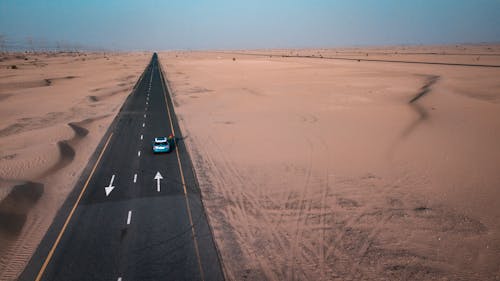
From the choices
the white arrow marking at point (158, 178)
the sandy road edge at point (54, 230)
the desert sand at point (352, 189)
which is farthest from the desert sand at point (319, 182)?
the white arrow marking at point (158, 178)

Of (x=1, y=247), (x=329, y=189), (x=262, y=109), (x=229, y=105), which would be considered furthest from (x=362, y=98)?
(x=1, y=247)

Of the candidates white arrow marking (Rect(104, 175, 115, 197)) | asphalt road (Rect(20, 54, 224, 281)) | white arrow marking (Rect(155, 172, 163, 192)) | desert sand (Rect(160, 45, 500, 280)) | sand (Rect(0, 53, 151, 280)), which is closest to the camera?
asphalt road (Rect(20, 54, 224, 281))

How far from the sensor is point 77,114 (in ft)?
125

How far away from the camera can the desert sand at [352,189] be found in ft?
40.2

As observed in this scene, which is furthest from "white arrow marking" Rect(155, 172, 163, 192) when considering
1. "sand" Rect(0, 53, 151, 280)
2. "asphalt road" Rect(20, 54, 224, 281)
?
"sand" Rect(0, 53, 151, 280)

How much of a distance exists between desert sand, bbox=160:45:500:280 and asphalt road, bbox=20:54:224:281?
1052mm

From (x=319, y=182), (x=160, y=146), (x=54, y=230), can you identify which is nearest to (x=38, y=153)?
(x=160, y=146)

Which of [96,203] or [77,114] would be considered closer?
[96,203]

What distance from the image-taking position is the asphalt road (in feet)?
37.9

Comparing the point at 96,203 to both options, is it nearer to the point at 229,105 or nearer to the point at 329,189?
the point at 329,189

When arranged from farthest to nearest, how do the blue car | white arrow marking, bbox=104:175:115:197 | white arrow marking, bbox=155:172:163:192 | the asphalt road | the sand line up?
1. the blue car
2. white arrow marking, bbox=155:172:163:192
3. white arrow marking, bbox=104:175:115:197
4. the sand
5. the asphalt road

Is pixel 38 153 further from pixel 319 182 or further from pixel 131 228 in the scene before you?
pixel 319 182

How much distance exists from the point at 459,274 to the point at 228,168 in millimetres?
14010

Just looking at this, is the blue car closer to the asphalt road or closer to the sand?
the asphalt road
